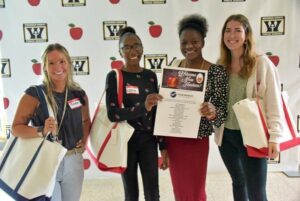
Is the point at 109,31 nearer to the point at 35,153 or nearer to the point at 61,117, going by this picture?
the point at 61,117

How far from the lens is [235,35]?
1.70 m

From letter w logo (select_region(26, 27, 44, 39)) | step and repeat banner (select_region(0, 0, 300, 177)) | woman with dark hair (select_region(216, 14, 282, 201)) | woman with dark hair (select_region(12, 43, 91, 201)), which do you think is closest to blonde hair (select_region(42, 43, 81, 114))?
woman with dark hair (select_region(12, 43, 91, 201))

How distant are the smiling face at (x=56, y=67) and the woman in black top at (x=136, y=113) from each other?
0.82ft

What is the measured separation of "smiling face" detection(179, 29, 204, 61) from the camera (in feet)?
5.63

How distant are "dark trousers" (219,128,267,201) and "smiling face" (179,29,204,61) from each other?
0.49 metres

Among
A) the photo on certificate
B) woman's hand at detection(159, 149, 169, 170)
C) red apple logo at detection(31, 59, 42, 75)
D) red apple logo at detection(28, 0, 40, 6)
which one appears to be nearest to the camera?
the photo on certificate

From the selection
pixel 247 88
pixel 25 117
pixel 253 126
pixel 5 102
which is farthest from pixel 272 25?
pixel 5 102

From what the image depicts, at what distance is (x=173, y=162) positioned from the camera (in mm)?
1778

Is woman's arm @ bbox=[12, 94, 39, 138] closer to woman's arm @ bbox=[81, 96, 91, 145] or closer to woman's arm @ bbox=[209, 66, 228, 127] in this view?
woman's arm @ bbox=[81, 96, 91, 145]

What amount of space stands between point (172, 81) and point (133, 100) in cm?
25

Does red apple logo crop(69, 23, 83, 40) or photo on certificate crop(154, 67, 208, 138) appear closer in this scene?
photo on certificate crop(154, 67, 208, 138)

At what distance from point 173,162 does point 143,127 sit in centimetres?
27

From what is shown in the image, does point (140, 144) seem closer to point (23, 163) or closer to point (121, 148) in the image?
point (121, 148)

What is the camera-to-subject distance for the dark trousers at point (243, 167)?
67.1 inches
